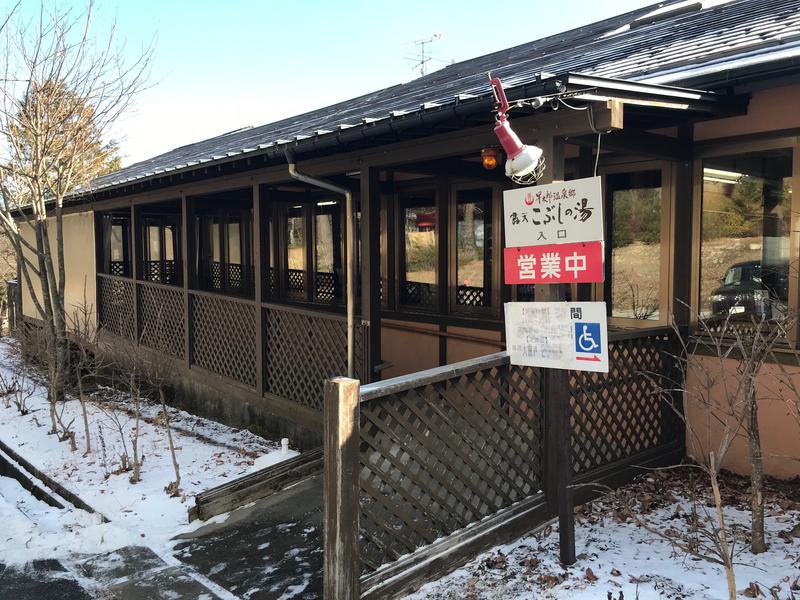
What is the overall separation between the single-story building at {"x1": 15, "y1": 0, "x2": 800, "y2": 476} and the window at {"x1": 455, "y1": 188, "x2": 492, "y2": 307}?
20mm

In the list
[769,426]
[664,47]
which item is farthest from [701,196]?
[769,426]

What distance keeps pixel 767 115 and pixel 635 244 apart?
158 centimetres

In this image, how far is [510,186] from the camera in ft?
23.0

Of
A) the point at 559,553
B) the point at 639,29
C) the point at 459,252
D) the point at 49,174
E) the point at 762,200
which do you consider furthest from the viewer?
the point at 49,174

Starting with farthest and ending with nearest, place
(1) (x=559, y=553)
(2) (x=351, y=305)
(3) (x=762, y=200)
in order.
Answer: (2) (x=351, y=305), (3) (x=762, y=200), (1) (x=559, y=553)

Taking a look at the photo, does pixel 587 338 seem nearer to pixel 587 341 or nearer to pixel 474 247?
pixel 587 341

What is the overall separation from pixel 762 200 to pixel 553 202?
2345 millimetres

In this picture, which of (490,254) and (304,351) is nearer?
(304,351)

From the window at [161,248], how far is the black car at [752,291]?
44.3 ft

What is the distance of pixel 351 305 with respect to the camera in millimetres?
5711

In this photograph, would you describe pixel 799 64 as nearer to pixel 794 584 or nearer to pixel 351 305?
pixel 794 584

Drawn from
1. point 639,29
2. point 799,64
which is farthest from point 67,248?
point 799,64

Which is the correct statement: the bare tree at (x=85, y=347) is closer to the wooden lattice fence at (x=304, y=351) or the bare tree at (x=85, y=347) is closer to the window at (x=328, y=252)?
the wooden lattice fence at (x=304, y=351)

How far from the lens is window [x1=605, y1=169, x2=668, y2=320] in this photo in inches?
221
